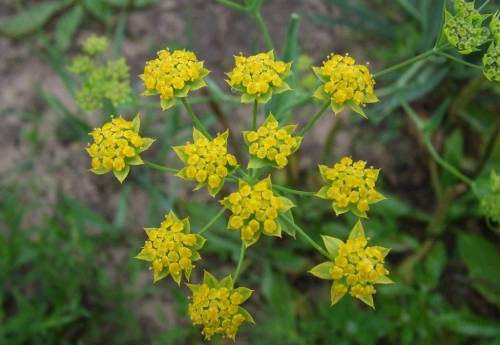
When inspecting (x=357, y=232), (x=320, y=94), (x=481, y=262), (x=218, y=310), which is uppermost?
(x=320, y=94)

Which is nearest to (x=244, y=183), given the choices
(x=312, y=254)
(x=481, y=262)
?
(x=312, y=254)

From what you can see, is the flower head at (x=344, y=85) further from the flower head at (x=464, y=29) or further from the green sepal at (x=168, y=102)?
the green sepal at (x=168, y=102)

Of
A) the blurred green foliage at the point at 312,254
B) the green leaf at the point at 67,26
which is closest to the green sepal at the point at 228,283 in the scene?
the blurred green foliage at the point at 312,254

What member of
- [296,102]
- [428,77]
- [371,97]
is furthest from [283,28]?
[371,97]

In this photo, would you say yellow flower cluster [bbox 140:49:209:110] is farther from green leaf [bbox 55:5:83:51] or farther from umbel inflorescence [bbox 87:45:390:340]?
green leaf [bbox 55:5:83:51]

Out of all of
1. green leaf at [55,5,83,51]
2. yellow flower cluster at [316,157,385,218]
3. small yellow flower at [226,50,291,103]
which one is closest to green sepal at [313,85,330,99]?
small yellow flower at [226,50,291,103]

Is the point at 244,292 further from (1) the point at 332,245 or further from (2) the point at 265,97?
(2) the point at 265,97
